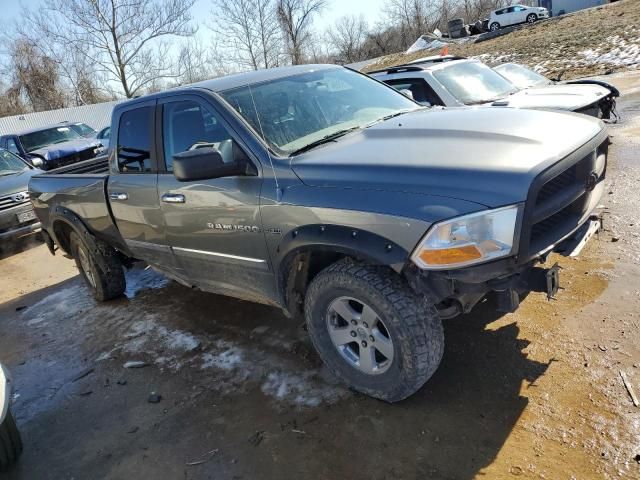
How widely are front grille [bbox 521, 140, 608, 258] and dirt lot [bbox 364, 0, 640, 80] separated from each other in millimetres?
15059

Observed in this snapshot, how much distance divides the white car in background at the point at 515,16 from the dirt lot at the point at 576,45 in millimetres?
4261

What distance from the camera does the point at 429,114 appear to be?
3.63m

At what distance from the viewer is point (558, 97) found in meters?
6.88

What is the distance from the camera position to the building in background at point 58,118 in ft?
89.2

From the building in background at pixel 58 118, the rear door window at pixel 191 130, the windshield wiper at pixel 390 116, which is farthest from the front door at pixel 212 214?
the building in background at pixel 58 118

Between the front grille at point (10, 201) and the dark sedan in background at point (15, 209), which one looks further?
the front grille at point (10, 201)

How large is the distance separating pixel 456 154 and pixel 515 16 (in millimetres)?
39175

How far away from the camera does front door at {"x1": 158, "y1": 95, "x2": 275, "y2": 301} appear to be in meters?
3.32

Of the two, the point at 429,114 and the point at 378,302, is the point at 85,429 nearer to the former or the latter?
the point at 378,302

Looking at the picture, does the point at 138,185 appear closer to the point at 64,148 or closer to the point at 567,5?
the point at 64,148

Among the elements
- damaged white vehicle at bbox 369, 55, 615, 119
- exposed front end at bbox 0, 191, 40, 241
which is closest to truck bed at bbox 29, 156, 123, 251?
exposed front end at bbox 0, 191, 40, 241

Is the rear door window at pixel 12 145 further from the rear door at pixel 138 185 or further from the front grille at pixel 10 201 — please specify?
the rear door at pixel 138 185

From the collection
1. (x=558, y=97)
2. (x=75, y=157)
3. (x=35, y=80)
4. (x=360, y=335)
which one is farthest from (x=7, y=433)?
(x=35, y=80)

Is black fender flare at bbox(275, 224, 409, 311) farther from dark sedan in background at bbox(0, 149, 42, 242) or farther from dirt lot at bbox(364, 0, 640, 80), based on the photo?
dirt lot at bbox(364, 0, 640, 80)
